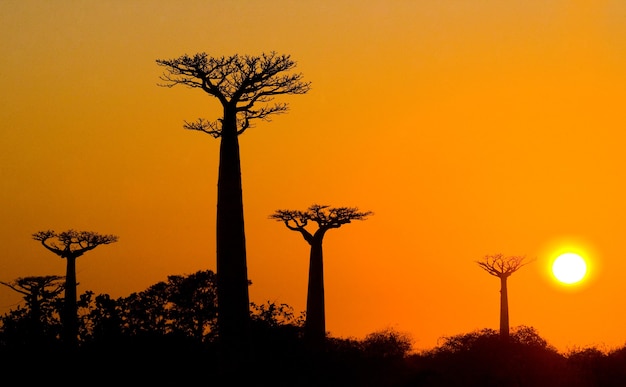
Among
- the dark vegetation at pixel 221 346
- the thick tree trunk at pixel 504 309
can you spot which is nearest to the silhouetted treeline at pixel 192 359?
the dark vegetation at pixel 221 346

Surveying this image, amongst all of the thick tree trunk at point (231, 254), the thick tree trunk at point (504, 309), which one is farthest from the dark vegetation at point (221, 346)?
the thick tree trunk at point (504, 309)

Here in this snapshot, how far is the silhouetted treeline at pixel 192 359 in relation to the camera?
787 inches

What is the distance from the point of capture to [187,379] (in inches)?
824

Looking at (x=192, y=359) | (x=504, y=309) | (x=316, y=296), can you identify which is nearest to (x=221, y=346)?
(x=192, y=359)

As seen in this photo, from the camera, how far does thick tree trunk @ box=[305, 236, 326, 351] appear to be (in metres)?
37.8

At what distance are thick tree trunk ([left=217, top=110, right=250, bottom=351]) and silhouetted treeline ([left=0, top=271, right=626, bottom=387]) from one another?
556 millimetres

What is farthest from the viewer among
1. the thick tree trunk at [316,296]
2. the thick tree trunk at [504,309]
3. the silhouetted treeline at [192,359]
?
the thick tree trunk at [504,309]

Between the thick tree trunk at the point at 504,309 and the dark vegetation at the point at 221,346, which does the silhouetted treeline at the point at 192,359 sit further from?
the thick tree trunk at the point at 504,309

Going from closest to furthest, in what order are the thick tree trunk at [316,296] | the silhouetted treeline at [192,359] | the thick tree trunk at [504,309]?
the silhouetted treeline at [192,359] < the thick tree trunk at [316,296] < the thick tree trunk at [504,309]

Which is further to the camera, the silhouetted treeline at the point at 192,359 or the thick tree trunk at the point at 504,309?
the thick tree trunk at the point at 504,309

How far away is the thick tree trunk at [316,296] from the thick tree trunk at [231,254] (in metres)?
12.8

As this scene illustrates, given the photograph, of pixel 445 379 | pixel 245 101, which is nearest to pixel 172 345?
pixel 245 101

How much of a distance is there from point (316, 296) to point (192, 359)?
55.5 feet

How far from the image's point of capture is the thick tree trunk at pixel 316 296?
3784 cm
